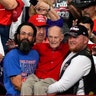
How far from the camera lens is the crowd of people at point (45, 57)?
3.88 metres

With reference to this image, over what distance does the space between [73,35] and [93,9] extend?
1515 mm

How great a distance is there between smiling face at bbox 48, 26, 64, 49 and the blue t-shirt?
28cm

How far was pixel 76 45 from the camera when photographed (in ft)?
13.3

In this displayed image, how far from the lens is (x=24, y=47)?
417cm

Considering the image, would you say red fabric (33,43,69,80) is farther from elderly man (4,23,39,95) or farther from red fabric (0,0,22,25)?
red fabric (0,0,22,25)

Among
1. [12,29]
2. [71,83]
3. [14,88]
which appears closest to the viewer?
[71,83]

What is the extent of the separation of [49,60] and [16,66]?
376 millimetres

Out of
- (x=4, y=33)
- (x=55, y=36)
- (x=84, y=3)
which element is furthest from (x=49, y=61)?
(x=84, y=3)

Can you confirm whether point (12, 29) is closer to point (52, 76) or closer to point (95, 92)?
point (52, 76)

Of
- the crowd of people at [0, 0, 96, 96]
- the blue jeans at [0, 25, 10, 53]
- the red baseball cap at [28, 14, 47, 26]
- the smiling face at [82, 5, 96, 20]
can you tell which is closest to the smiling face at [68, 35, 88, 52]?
the crowd of people at [0, 0, 96, 96]

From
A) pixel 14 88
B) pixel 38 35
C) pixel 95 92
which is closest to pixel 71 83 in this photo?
pixel 95 92

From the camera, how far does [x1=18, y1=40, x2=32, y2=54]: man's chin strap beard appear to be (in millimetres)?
4172

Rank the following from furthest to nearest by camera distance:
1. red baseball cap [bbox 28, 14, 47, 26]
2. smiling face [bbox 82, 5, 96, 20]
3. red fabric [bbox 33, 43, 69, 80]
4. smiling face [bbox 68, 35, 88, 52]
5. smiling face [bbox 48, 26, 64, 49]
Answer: smiling face [bbox 82, 5, 96, 20], red baseball cap [bbox 28, 14, 47, 26], smiling face [bbox 48, 26, 64, 49], red fabric [bbox 33, 43, 69, 80], smiling face [bbox 68, 35, 88, 52]

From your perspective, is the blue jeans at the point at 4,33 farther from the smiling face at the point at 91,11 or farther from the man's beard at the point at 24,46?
the smiling face at the point at 91,11
